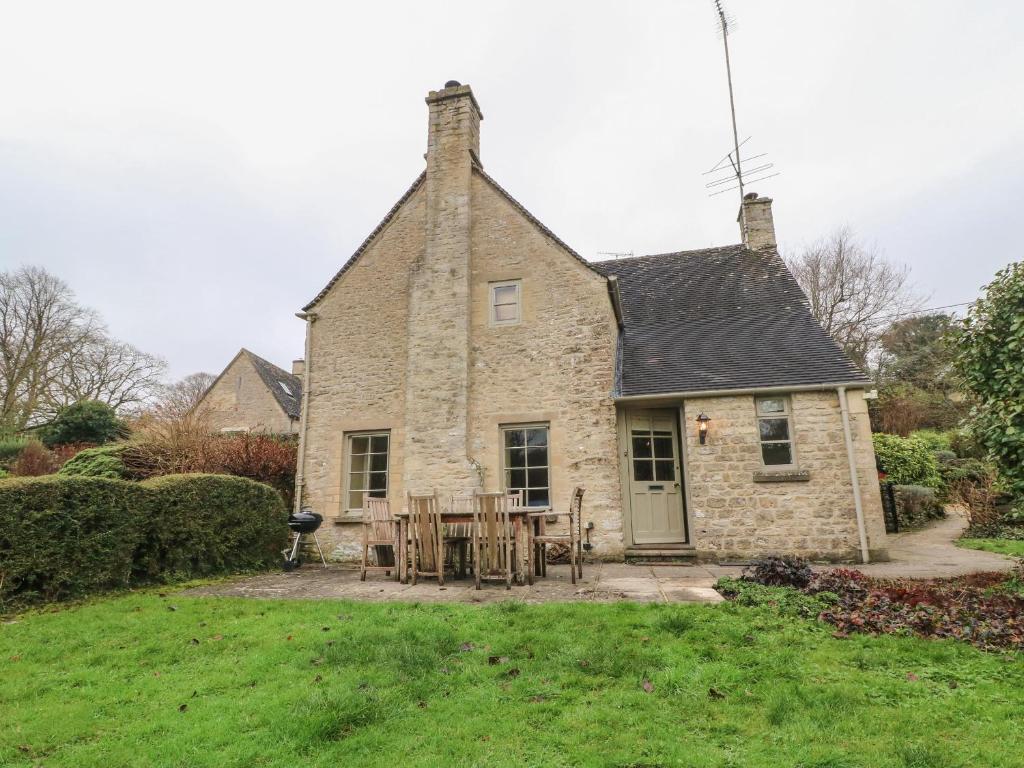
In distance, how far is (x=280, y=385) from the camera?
81.7ft

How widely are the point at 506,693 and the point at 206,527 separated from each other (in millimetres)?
6510

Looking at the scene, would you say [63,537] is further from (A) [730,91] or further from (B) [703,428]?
(A) [730,91]

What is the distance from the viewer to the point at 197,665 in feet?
13.7

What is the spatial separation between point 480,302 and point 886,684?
9038mm

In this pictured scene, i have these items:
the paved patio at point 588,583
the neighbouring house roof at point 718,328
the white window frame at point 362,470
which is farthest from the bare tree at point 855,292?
the white window frame at point 362,470

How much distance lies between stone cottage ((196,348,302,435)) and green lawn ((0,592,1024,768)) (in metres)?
18.8

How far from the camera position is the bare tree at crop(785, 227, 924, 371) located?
78.5 ft

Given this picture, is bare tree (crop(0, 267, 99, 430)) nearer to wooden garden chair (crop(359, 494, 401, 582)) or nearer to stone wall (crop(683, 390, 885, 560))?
wooden garden chair (crop(359, 494, 401, 582))

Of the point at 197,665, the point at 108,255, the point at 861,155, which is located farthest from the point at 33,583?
the point at 108,255

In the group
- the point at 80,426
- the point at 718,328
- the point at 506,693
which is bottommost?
the point at 506,693

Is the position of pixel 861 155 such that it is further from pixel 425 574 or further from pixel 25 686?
pixel 25 686

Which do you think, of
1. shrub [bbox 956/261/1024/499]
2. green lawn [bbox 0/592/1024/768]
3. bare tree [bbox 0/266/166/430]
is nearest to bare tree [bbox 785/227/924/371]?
shrub [bbox 956/261/1024/499]

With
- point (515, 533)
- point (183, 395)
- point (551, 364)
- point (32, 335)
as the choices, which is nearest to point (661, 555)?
point (515, 533)

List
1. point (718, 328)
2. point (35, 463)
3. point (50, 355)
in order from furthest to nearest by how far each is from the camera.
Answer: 1. point (50, 355)
2. point (35, 463)
3. point (718, 328)
